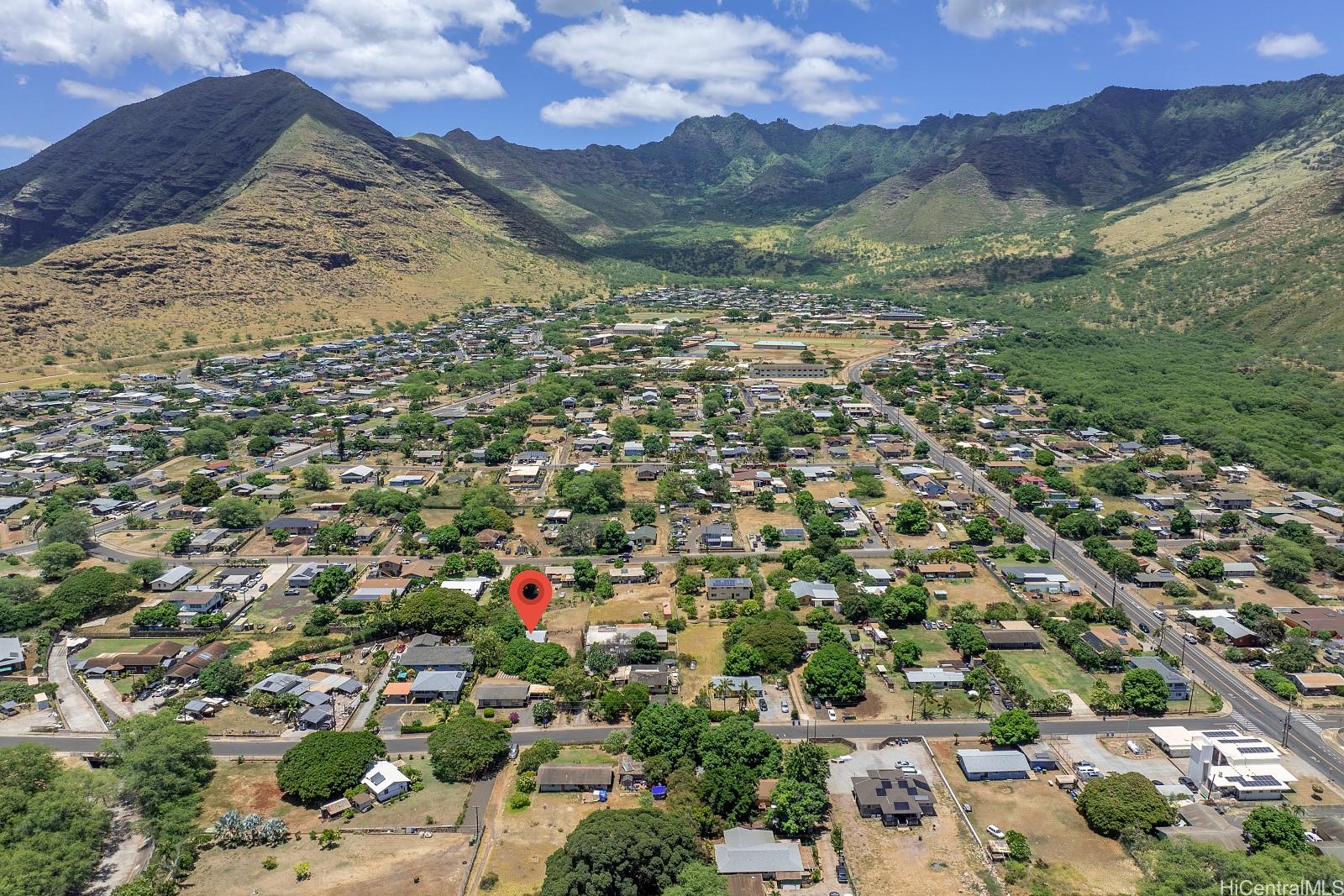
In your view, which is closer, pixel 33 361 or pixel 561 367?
pixel 33 361

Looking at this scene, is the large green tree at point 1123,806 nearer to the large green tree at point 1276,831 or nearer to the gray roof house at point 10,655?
the large green tree at point 1276,831

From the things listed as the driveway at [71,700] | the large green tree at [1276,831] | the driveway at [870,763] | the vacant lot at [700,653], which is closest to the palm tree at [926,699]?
the driveway at [870,763]

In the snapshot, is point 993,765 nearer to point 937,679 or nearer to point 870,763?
point 870,763

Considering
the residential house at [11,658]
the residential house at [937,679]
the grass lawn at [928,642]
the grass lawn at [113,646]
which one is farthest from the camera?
the grass lawn at [113,646]

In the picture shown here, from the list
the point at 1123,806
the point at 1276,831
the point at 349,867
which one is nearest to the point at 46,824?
the point at 349,867

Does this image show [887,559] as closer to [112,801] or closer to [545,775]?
[545,775]

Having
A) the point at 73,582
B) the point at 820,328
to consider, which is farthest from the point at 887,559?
the point at 820,328
